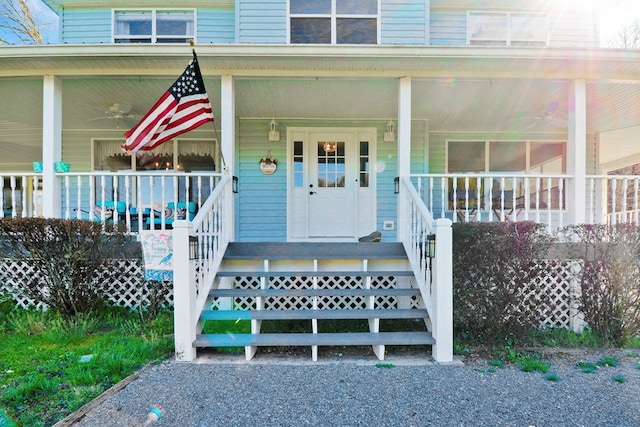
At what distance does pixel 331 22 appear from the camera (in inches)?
275

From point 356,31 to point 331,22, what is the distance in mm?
506

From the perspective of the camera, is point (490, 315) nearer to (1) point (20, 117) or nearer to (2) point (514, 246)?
(2) point (514, 246)

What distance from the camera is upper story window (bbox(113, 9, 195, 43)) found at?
7.28 metres

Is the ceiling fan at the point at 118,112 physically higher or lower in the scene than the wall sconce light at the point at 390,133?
higher

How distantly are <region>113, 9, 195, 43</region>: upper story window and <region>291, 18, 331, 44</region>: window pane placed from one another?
208 centimetres

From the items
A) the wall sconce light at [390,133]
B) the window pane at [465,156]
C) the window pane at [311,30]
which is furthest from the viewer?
the window pane at [465,156]

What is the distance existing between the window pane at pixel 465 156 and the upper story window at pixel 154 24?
570 cm

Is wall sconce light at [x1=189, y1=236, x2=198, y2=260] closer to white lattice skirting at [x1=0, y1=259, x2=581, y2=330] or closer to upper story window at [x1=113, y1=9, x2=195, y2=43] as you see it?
white lattice skirting at [x1=0, y1=259, x2=581, y2=330]

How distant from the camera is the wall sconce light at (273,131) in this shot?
6.69m

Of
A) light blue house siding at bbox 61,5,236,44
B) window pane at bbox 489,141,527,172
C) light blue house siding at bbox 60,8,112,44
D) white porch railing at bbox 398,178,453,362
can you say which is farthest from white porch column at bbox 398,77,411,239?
light blue house siding at bbox 60,8,112,44

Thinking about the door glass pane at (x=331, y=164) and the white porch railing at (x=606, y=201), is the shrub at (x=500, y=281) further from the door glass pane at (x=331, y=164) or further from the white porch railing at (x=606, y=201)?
the door glass pane at (x=331, y=164)

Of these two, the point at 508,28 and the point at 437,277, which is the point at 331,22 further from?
the point at 437,277

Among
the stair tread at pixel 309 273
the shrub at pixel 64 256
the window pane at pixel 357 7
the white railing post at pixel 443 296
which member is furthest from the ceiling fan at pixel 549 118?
the shrub at pixel 64 256

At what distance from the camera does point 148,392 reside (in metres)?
2.71
